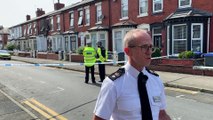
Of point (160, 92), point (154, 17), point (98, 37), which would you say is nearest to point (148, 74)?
point (160, 92)

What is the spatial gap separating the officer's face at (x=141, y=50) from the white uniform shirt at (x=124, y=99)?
9cm

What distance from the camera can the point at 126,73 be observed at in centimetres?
228

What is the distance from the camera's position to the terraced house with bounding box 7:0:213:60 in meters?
16.5

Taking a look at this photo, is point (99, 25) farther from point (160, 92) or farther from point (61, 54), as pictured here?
point (160, 92)

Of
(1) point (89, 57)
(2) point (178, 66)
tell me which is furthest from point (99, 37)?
(1) point (89, 57)

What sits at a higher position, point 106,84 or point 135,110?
point 106,84

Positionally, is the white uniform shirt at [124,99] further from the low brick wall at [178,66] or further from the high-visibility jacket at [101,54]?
the low brick wall at [178,66]

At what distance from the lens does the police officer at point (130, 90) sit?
86.6 inches

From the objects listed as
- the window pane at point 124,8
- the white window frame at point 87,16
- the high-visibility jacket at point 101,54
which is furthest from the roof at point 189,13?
the white window frame at point 87,16

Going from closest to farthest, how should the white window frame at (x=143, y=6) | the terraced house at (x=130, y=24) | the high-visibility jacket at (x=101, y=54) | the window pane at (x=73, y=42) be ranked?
the high-visibility jacket at (x=101, y=54) → the terraced house at (x=130, y=24) → the white window frame at (x=143, y=6) → the window pane at (x=73, y=42)

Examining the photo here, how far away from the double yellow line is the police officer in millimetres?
4776

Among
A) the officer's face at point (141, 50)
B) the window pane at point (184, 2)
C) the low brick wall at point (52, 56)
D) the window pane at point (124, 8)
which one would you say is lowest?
the low brick wall at point (52, 56)

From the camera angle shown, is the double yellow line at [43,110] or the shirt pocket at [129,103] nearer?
the shirt pocket at [129,103]

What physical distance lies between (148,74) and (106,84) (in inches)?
17.1
